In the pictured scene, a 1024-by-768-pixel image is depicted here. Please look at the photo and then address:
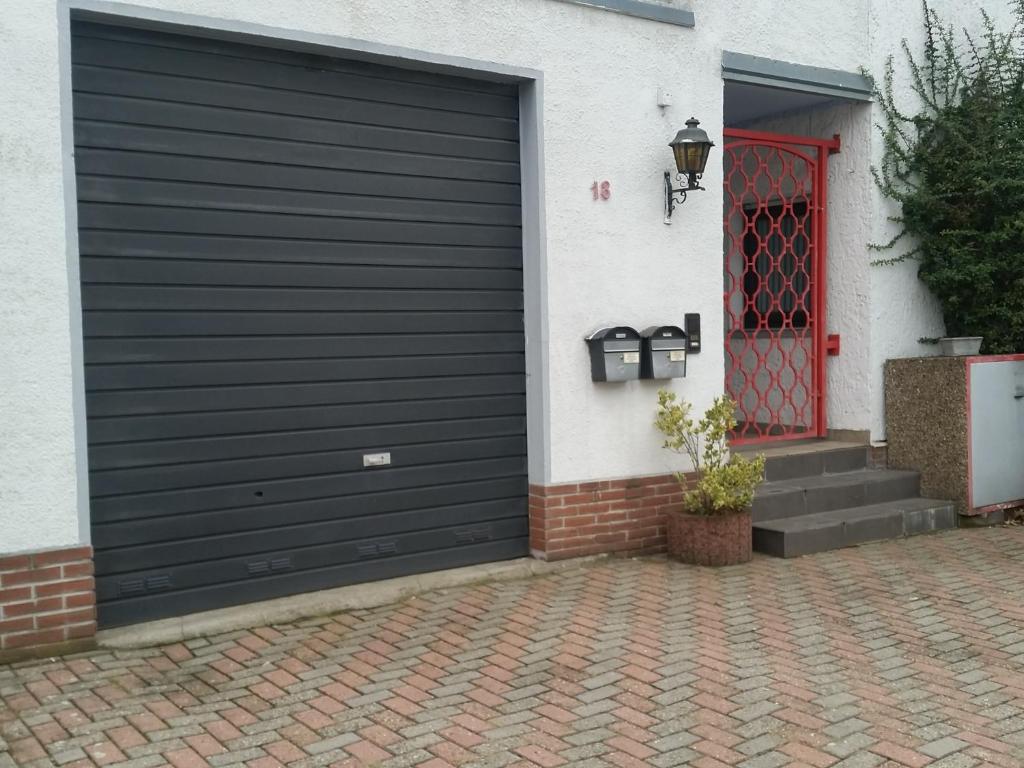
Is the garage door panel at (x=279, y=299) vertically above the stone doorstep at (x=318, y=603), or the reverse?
the garage door panel at (x=279, y=299)

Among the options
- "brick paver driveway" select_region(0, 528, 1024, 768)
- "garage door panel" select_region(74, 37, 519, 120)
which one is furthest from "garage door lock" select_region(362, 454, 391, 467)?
"garage door panel" select_region(74, 37, 519, 120)

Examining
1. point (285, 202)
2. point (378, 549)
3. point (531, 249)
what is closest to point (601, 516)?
point (378, 549)

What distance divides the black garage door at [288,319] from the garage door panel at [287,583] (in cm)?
1

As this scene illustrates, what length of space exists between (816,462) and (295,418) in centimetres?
432

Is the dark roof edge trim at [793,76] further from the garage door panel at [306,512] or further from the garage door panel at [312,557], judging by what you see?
the garage door panel at [312,557]

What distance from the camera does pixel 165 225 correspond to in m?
5.15

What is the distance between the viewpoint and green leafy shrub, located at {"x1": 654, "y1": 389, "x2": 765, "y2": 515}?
20.9 feet

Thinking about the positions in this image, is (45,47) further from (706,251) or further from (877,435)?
(877,435)

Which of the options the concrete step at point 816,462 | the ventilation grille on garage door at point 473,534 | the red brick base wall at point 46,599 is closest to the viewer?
the red brick base wall at point 46,599

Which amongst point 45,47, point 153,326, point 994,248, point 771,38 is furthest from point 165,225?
point 994,248

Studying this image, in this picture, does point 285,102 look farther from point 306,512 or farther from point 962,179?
point 962,179

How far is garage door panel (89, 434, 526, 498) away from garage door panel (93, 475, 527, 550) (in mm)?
161

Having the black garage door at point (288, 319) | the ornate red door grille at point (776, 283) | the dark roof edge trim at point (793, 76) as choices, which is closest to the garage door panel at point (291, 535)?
the black garage door at point (288, 319)

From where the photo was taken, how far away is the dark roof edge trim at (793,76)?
7.19 meters
